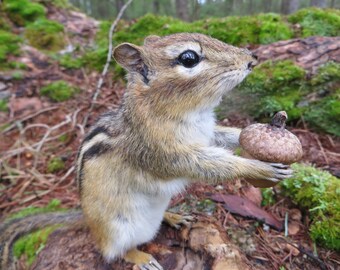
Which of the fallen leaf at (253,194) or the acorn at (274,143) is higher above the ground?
the acorn at (274,143)

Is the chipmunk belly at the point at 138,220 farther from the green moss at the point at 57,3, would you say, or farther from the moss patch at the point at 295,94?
the green moss at the point at 57,3

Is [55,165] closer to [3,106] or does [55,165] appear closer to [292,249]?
[3,106]

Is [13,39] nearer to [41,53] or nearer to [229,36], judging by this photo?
[41,53]

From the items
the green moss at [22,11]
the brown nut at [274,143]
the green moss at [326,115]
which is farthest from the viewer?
the green moss at [22,11]

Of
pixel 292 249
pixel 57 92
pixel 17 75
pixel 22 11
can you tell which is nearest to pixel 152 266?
pixel 292 249

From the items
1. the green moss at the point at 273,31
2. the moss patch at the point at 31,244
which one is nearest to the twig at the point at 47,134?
the moss patch at the point at 31,244

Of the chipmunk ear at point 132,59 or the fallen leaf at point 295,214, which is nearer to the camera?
the chipmunk ear at point 132,59

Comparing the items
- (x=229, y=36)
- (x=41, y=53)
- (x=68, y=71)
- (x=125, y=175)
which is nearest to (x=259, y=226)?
(x=125, y=175)
